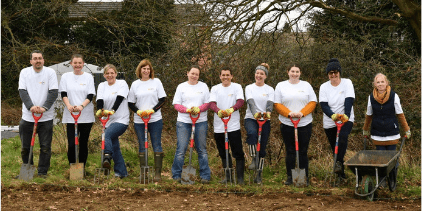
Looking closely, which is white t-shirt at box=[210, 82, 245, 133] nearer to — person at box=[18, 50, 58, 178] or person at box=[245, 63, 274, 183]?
person at box=[245, 63, 274, 183]

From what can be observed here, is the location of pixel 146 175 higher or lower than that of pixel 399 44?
lower

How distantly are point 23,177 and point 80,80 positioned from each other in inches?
61.3

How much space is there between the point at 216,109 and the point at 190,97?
16.1 inches

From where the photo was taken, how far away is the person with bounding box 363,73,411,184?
21.3 feet

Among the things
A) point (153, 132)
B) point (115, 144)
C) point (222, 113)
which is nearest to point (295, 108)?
point (222, 113)

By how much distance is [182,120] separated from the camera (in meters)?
6.91

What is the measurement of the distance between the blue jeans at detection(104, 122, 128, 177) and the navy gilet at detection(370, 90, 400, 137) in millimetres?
3457

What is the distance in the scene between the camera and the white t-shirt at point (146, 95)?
7.02 metres

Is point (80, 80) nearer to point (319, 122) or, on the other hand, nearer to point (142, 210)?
point (142, 210)

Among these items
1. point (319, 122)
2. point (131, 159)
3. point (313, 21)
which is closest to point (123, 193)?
point (131, 159)

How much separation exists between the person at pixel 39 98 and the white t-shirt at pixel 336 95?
3.78m

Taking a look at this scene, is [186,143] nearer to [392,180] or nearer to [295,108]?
[295,108]

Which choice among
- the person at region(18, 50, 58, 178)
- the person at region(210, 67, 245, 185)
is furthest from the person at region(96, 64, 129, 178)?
the person at region(210, 67, 245, 185)

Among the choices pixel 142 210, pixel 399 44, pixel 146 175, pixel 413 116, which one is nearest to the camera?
pixel 142 210
